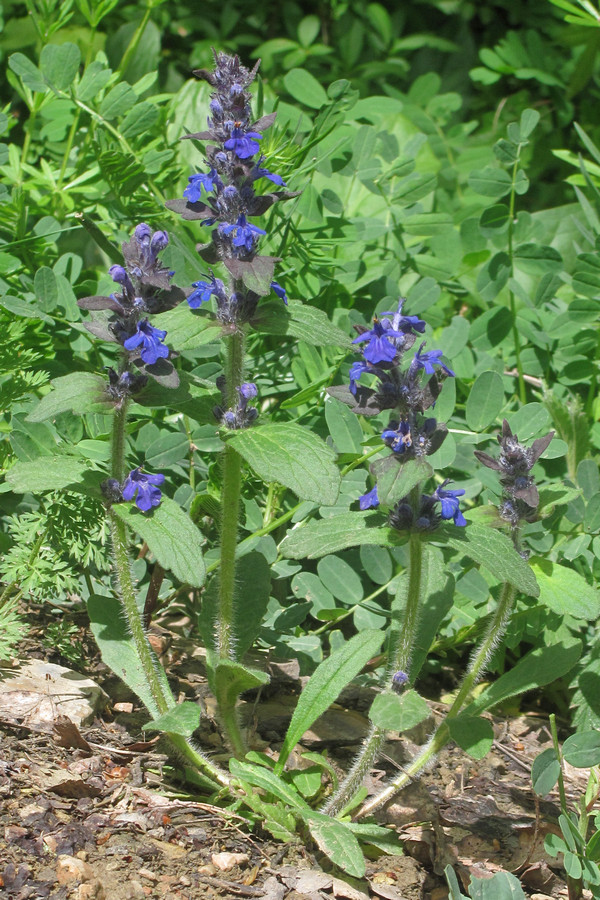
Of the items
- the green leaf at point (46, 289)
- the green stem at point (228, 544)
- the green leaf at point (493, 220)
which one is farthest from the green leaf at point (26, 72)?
the green stem at point (228, 544)

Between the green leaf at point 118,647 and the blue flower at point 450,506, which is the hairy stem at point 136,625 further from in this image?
the blue flower at point 450,506

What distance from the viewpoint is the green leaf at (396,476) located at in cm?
183

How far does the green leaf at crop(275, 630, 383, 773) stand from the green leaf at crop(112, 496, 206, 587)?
20.5 inches

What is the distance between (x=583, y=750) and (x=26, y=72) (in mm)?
2935

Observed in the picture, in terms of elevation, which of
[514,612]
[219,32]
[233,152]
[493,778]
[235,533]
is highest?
[219,32]

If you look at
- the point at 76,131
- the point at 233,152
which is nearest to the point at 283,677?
the point at 233,152

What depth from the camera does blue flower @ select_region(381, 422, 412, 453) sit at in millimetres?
1945

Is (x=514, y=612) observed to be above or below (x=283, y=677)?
above

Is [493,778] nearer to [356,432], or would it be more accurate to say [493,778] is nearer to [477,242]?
[356,432]

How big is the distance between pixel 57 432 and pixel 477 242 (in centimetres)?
205

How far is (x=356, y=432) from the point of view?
9.49 feet

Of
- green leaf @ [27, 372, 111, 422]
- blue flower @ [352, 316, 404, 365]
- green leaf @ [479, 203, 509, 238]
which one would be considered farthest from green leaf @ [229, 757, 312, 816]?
green leaf @ [479, 203, 509, 238]

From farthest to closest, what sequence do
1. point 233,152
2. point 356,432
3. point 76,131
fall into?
point 76,131 → point 356,432 → point 233,152

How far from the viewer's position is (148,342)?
1943mm
